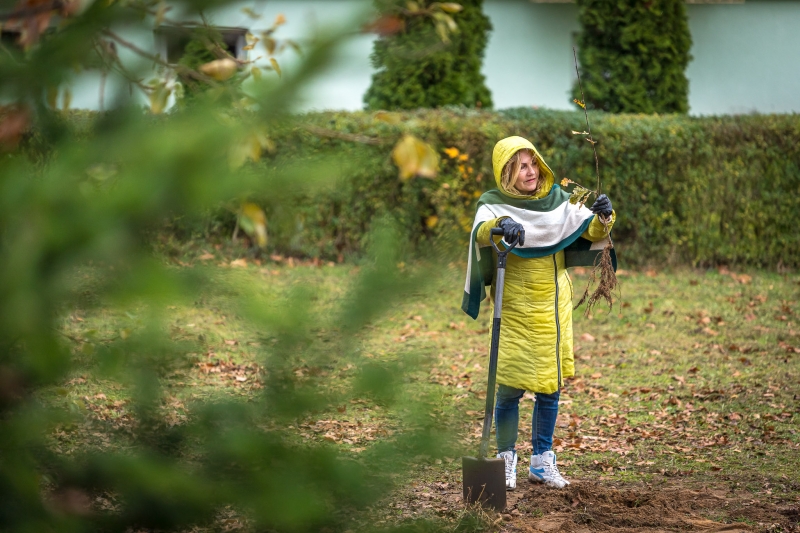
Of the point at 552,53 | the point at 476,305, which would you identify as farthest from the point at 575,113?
the point at 476,305

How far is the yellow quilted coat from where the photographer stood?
15.0 feet

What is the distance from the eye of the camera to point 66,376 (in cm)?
112

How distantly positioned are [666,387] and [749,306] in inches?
130

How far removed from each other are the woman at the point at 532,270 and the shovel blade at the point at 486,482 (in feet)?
1.56

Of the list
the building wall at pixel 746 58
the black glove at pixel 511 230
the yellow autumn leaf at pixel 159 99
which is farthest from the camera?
the building wall at pixel 746 58

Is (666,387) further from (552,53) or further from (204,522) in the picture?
(552,53)

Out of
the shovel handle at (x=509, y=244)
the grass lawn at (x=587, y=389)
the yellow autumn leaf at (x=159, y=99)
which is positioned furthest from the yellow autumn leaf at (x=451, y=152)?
the yellow autumn leaf at (x=159, y=99)

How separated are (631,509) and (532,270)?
134cm

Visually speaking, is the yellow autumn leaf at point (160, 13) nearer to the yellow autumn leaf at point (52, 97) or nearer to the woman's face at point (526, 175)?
the yellow autumn leaf at point (52, 97)

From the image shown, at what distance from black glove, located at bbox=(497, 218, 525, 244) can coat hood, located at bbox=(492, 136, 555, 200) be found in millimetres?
423

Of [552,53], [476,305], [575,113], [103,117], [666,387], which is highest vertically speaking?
[552,53]

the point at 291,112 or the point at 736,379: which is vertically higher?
the point at 291,112

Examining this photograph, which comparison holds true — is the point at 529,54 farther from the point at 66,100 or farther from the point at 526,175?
the point at 66,100

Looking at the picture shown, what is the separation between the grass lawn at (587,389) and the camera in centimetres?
112
